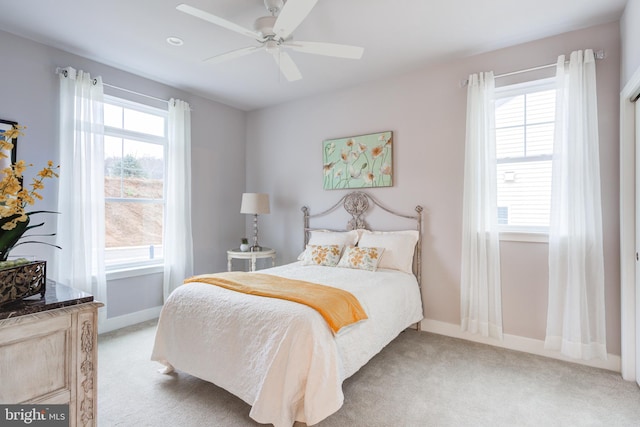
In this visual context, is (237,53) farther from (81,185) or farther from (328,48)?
(81,185)

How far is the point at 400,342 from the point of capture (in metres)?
3.17

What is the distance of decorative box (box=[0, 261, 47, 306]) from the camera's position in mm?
1213

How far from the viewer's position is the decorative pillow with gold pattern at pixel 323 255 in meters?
3.48

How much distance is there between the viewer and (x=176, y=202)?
3.93m

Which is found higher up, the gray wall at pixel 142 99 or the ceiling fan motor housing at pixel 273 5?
the ceiling fan motor housing at pixel 273 5

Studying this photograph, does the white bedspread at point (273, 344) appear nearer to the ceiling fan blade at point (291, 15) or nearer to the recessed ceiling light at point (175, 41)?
the ceiling fan blade at point (291, 15)

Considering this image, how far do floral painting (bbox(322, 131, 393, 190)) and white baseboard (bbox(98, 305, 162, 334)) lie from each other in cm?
255

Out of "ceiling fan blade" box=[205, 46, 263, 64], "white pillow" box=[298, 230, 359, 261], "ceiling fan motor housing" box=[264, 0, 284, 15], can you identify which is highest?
"ceiling fan motor housing" box=[264, 0, 284, 15]

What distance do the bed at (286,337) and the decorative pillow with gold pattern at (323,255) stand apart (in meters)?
0.16

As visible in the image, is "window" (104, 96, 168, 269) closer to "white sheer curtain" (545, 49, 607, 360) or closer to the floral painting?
the floral painting

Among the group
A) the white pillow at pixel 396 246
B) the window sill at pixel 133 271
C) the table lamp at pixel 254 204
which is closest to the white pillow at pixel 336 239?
the white pillow at pixel 396 246

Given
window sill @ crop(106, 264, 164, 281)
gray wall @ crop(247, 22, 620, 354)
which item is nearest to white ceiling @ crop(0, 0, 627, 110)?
gray wall @ crop(247, 22, 620, 354)

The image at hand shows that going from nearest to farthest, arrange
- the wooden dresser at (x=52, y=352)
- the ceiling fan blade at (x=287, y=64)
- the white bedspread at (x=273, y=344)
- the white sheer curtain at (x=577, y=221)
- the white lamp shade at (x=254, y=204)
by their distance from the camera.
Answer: the wooden dresser at (x=52, y=352)
the white bedspread at (x=273, y=344)
the ceiling fan blade at (x=287, y=64)
the white sheer curtain at (x=577, y=221)
the white lamp shade at (x=254, y=204)

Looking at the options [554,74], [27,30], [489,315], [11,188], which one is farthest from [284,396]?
[27,30]
